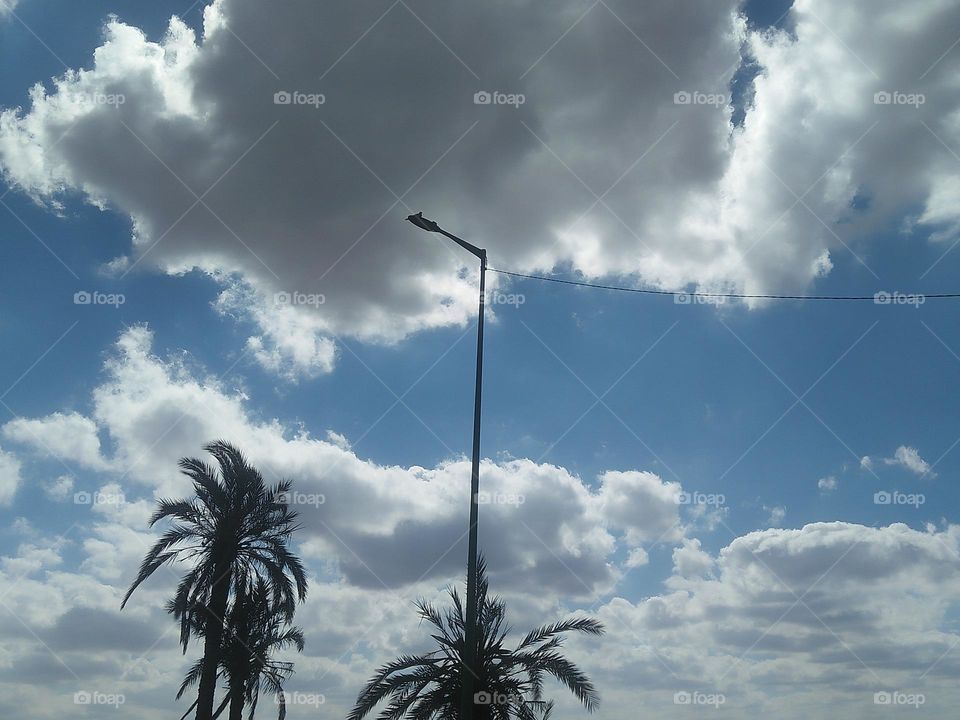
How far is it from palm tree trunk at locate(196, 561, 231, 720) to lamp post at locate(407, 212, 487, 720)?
38.3 ft

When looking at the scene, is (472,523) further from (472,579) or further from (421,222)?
(421,222)

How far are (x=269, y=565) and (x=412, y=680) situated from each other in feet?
29.7

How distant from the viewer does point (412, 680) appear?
1828cm

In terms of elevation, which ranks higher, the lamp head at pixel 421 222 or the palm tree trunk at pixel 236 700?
the lamp head at pixel 421 222

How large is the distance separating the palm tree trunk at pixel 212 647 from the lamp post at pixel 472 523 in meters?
11.7

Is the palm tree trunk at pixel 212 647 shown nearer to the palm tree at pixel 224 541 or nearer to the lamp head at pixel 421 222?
the palm tree at pixel 224 541

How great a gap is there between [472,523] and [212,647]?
13.4 meters

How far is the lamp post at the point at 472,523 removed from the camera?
13203mm

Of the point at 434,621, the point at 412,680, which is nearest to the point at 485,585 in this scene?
the point at 434,621

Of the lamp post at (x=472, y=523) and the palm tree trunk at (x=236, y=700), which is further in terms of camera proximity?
the palm tree trunk at (x=236, y=700)

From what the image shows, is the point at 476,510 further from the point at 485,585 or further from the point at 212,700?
the point at 212,700

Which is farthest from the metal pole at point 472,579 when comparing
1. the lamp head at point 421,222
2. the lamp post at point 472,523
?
the lamp head at point 421,222

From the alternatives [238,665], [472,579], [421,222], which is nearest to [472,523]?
[472,579]

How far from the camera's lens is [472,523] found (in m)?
13.9
